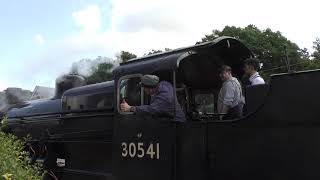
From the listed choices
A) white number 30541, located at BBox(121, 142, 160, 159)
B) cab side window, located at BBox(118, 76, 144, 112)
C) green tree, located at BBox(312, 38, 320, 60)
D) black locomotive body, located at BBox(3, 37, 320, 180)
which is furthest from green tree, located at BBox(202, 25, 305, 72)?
white number 30541, located at BBox(121, 142, 160, 159)

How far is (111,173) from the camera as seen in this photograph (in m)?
6.66

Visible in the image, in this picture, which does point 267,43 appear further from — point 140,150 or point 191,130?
point 191,130

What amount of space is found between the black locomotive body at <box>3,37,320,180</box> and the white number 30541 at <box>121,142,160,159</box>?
0.04ft

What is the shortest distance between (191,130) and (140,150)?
86 cm

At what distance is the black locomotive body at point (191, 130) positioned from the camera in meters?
4.57

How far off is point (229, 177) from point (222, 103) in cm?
121

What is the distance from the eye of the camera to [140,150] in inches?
238

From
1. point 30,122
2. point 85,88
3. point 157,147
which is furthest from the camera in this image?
point 30,122

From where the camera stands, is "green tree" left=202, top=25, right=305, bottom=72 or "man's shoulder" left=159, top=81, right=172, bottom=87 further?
"green tree" left=202, top=25, right=305, bottom=72

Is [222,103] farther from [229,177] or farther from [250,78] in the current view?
[229,177]

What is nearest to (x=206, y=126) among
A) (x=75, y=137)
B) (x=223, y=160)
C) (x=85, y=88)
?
(x=223, y=160)

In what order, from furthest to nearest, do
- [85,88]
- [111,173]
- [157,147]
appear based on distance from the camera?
[85,88] → [111,173] → [157,147]

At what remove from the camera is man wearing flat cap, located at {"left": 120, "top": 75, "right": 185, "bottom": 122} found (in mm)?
5949

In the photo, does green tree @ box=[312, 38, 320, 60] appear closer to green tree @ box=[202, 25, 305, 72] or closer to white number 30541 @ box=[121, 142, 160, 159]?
green tree @ box=[202, 25, 305, 72]
